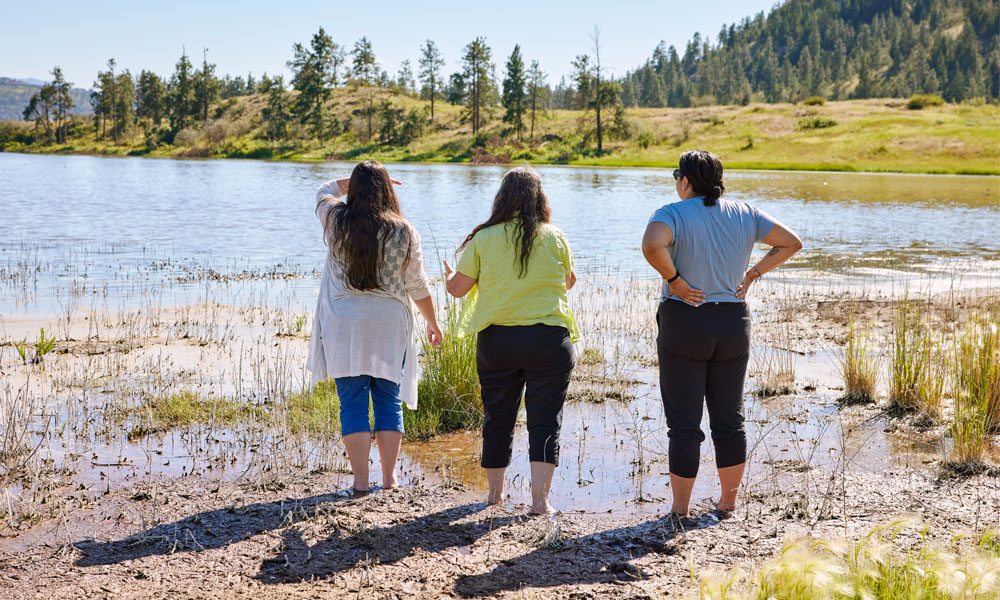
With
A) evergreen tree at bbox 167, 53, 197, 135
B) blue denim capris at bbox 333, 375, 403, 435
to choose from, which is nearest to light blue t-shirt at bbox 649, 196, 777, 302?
blue denim capris at bbox 333, 375, 403, 435

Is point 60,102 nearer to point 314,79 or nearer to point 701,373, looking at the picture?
point 314,79

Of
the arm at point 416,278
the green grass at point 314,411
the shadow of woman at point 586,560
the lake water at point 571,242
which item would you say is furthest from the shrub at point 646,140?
the shadow of woman at point 586,560

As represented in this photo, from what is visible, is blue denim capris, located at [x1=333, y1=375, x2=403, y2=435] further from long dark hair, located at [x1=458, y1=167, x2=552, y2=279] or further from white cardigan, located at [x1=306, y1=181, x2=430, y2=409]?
long dark hair, located at [x1=458, y1=167, x2=552, y2=279]

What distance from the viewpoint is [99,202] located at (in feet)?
95.0

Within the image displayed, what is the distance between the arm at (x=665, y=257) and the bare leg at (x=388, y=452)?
6.19 ft

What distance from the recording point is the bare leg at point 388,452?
5027 millimetres

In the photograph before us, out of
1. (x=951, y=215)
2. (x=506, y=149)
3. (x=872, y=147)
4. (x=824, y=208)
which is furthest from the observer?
(x=506, y=149)

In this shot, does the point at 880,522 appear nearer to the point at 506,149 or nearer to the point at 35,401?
the point at 35,401

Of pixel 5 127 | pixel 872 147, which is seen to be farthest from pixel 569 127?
pixel 5 127

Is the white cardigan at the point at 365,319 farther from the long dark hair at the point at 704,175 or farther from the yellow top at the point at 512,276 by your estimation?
the long dark hair at the point at 704,175

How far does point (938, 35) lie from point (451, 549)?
194433 mm

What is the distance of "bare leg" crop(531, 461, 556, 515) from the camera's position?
4.73 meters

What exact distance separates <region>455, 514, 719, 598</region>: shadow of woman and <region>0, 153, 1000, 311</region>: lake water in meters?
5.88

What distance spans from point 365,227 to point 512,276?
878 mm
